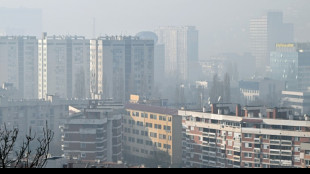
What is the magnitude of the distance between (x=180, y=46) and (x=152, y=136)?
2897cm

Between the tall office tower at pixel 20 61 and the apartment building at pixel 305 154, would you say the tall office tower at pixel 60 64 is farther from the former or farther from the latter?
the apartment building at pixel 305 154

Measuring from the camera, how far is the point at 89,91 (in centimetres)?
2255

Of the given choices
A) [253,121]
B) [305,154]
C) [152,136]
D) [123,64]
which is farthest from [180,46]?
[305,154]

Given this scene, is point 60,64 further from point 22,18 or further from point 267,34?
point 22,18

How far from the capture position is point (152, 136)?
12.5 m

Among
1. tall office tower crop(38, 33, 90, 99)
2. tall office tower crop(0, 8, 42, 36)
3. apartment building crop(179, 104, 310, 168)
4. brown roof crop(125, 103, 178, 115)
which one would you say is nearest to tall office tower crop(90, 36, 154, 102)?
tall office tower crop(38, 33, 90, 99)

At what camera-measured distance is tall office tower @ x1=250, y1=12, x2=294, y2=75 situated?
41.2m

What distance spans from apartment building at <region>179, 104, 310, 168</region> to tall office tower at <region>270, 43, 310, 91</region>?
1590 centimetres

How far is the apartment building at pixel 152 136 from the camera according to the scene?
39.3 feet

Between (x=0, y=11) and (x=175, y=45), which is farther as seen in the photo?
(x=0, y=11)

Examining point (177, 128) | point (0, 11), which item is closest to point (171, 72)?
point (177, 128)

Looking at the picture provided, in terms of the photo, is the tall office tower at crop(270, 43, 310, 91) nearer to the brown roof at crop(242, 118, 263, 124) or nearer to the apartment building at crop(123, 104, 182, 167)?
the apartment building at crop(123, 104, 182, 167)

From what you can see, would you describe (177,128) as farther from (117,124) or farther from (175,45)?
(175,45)

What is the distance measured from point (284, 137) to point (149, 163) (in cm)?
264
